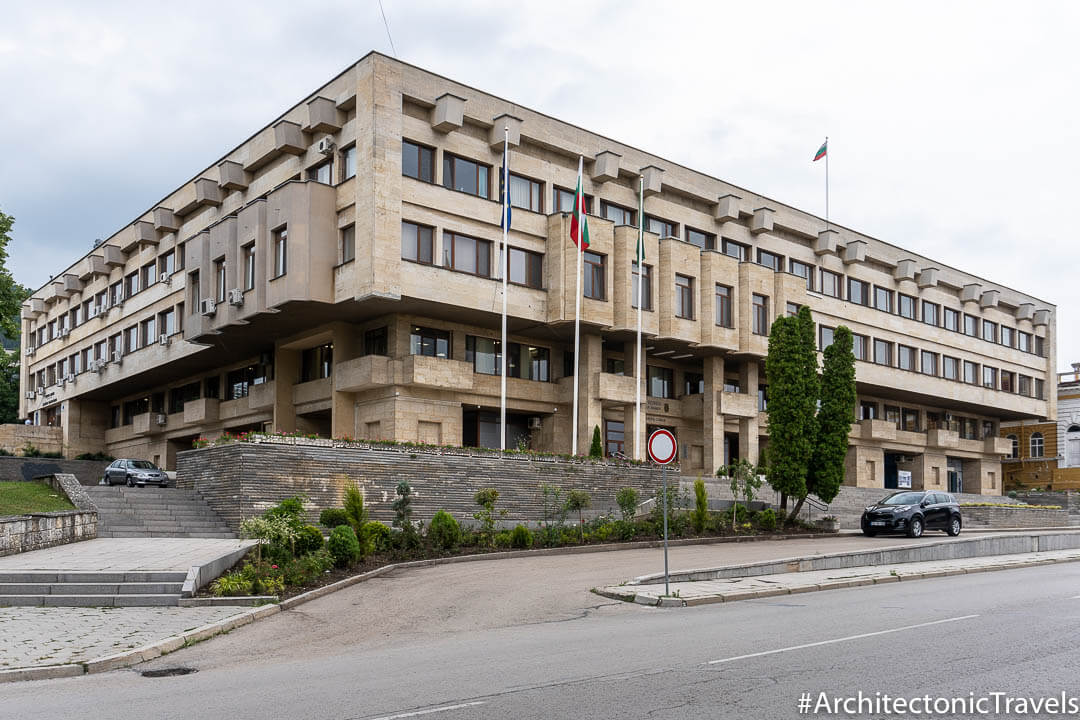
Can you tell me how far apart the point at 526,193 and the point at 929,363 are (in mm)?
34678

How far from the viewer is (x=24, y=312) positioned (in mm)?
72062

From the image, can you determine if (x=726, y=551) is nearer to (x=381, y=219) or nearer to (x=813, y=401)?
(x=813, y=401)

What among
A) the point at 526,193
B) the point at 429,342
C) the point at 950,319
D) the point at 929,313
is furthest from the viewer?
the point at 950,319

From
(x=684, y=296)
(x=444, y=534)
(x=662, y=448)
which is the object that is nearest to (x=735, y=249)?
(x=684, y=296)

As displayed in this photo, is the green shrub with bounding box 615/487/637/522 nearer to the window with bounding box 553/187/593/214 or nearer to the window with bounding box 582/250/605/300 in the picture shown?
the window with bounding box 582/250/605/300

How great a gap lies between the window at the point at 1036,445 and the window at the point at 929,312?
945 inches

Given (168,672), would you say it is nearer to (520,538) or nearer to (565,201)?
(520,538)

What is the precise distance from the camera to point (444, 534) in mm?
23141

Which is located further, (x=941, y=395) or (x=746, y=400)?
(x=941, y=395)

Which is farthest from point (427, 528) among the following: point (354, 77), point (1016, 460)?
point (1016, 460)

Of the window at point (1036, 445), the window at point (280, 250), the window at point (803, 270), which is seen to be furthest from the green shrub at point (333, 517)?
the window at point (1036, 445)

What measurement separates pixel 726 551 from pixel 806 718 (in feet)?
61.5

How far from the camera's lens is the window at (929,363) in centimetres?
6197

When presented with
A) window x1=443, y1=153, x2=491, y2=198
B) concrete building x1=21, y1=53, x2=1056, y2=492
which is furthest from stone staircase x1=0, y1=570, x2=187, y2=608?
window x1=443, y1=153, x2=491, y2=198
